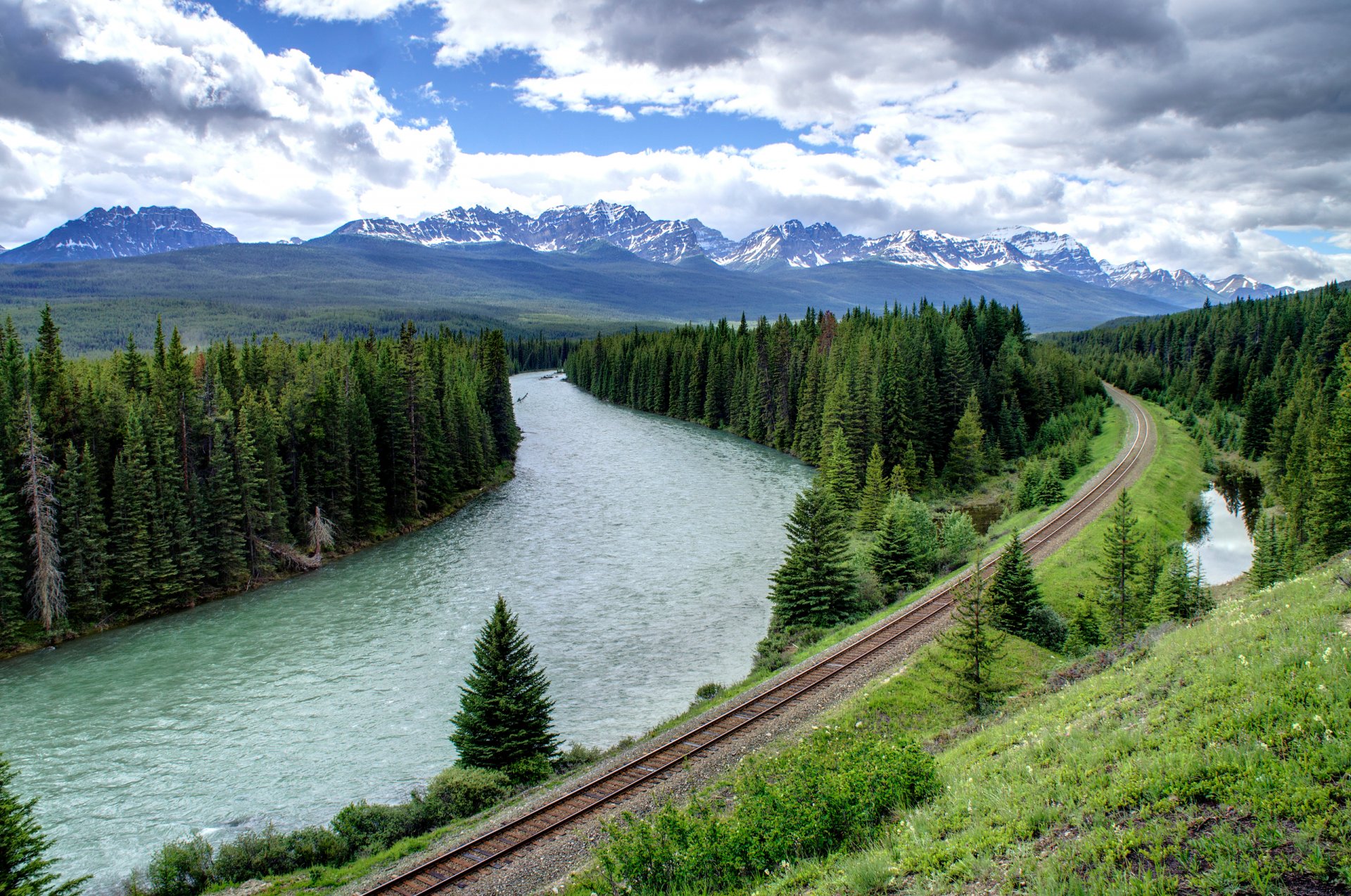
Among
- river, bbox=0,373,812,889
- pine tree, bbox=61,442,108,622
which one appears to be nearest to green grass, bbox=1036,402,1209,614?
river, bbox=0,373,812,889

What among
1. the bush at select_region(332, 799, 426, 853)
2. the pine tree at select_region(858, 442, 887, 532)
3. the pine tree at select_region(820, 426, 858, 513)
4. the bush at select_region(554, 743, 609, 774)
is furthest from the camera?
the pine tree at select_region(820, 426, 858, 513)

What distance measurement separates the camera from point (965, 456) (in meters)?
74.6

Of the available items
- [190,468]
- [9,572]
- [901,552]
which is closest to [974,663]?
[901,552]

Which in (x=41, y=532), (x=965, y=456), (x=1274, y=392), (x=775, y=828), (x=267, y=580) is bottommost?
(x=267, y=580)

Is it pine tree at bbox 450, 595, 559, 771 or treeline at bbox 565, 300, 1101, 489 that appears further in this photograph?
treeline at bbox 565, 300, 1101, 489

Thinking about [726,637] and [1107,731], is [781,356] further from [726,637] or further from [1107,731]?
[1107,731]

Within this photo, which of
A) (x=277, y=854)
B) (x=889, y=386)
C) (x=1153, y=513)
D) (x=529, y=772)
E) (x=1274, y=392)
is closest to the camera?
(x=277, y=854)

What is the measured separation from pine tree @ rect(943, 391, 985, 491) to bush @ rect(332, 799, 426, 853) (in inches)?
2500

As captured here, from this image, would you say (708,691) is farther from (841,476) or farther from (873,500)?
(841,476)

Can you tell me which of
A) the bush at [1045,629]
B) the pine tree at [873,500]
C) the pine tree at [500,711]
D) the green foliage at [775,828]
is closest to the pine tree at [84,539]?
the pine tree at [500,711]

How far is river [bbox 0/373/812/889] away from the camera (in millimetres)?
25344

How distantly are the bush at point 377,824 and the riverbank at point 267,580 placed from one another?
94.9ft

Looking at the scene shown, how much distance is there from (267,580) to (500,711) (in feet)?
110

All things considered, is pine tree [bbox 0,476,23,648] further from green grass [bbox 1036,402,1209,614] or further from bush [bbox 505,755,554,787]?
green grass [bbox 1036,402,1209,614]
